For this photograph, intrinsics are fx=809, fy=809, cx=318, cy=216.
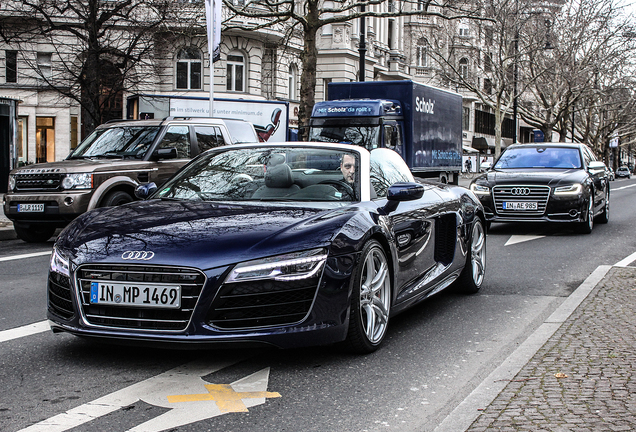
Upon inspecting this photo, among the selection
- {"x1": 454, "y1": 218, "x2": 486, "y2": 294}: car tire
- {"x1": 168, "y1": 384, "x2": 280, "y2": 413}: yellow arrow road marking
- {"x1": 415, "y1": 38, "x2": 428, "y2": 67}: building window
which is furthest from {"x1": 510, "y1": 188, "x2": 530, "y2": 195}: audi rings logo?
{"x1": 415, "y1": 38, "x2": 428, "y2": 67}: building window

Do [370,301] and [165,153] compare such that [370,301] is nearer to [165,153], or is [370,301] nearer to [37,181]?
[165,153]

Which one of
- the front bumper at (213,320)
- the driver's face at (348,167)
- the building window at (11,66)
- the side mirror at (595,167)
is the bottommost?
the front bumper at (213,320)

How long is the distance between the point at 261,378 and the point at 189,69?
37342mm

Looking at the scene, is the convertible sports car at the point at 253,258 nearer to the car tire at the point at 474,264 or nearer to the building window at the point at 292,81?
the car tire at the point at 474,264

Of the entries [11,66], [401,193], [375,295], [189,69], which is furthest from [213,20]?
[189,69]

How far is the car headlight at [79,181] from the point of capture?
37.7 ft

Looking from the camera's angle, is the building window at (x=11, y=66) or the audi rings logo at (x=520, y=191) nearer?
the audi rings logo at (x=520, y=191)

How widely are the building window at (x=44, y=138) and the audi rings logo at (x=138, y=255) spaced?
3618cm

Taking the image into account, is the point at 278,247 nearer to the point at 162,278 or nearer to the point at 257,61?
the point at 162,278

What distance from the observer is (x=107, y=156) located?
12.4 metres

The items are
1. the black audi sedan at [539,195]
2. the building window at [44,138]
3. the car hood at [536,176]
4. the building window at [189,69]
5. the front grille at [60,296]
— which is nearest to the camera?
the front grille at [60,296]

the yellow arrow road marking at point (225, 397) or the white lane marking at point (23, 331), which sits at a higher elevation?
the white lane marking at point (23, 331)

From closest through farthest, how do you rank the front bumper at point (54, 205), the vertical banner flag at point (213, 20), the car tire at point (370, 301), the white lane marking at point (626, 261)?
the car tire at point (370, 301), the white lane marking at point (626, 261), the front bumper at point (54, 205), the vertical banner flag at point (213, 20)

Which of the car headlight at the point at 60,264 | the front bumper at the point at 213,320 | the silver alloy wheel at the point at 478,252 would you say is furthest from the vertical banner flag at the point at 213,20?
the front bumper at the point at 213,320
